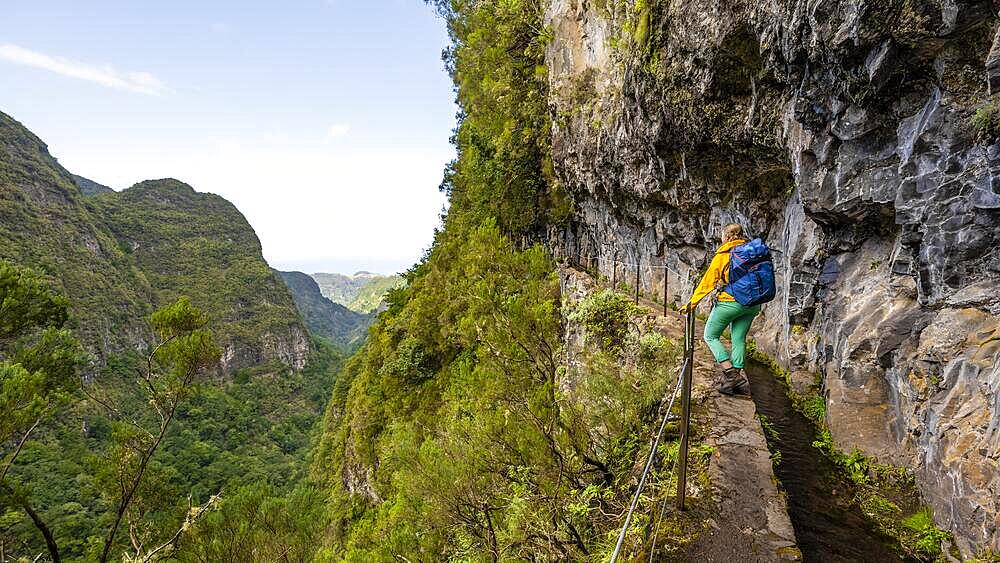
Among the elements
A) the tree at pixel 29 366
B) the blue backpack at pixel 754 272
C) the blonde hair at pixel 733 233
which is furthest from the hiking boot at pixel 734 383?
the tree at pixel 29 366

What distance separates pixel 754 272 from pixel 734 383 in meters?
1.43

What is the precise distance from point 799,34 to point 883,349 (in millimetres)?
3361

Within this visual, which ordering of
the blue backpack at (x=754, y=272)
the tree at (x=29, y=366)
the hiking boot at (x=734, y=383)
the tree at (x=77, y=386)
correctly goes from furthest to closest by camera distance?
the tree at (x=77, y=386), the tree at (x=29, y=366), the hiking boot at (x=734, y=383), the blue backpack at (x=754, y=272)

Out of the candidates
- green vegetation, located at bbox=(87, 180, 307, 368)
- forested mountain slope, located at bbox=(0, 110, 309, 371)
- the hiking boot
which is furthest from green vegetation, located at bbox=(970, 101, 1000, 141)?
green vegetation, located at bbox=(87, 180, 307, 368)

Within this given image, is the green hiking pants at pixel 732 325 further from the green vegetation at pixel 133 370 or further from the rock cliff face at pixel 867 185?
the green vegetation at pixel 133 370

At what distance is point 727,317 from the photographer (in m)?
4.45

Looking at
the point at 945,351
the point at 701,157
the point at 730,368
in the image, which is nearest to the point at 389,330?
the point at 701,157

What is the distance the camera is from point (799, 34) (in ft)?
14.5

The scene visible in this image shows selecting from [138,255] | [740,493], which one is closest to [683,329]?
[740,493]

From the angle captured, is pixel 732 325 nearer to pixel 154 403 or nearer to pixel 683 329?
pixel 683 329

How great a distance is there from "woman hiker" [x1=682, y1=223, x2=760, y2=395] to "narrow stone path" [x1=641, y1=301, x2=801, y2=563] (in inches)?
8.7

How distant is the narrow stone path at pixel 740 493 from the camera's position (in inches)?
107

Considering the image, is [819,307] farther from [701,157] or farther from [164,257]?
[164,257]

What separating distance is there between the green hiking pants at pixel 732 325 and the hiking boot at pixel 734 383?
0.13 metres
